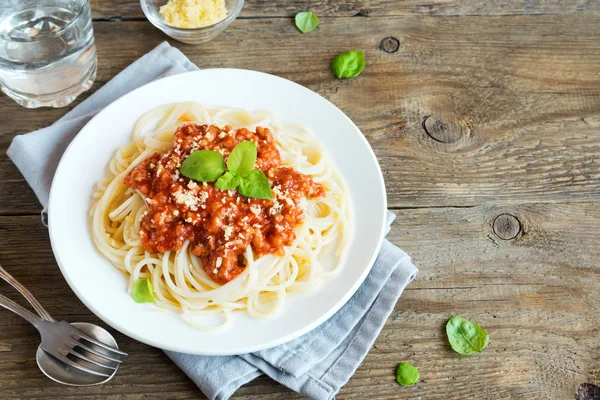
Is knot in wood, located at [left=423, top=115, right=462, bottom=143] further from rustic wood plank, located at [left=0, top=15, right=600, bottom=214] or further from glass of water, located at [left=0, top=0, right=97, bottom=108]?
glass of water, located at [left=0, top=0, right=97, bottom=108]

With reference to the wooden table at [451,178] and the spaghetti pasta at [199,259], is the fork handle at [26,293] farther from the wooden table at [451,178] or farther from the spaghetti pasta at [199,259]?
the spaghetti pasta at [199,259]

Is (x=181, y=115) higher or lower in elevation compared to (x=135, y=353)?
higher

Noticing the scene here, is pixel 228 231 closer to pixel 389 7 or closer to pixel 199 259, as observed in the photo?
pixel 199 259

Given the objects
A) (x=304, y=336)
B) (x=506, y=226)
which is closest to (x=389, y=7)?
(x=506, y=226)

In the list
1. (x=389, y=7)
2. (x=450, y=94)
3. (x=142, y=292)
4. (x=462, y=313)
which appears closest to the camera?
(x=142, y=292)

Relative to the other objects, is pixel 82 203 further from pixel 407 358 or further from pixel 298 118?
pixel 407 358

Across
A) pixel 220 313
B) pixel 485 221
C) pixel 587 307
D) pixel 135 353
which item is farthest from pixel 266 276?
pixel 587 307
